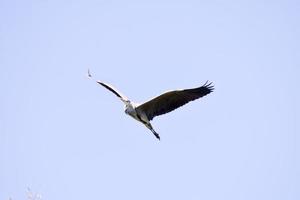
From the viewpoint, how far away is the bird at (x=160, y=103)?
19203mm

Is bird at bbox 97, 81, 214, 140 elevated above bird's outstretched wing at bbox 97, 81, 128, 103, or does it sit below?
below

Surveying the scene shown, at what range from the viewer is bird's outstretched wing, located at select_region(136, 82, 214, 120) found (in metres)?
19.2

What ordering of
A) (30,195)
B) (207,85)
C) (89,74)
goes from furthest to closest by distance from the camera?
(89,74) < (207,85) < (30,195)

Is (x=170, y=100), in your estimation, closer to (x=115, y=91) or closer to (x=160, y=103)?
(x=160, y=103)

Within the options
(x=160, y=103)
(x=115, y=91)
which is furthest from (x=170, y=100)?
(x=115, y=91)

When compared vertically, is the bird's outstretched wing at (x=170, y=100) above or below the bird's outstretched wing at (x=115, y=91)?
below

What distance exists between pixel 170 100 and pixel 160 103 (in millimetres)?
210

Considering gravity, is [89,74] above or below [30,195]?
above

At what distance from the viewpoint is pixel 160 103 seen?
1958cm

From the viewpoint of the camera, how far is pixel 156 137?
63.0 feet

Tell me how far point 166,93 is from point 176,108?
19.5 inches

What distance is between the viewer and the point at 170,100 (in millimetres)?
19531

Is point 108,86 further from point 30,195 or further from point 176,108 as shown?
point 30,195

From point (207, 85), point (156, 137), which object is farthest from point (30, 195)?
point (207, 85)
